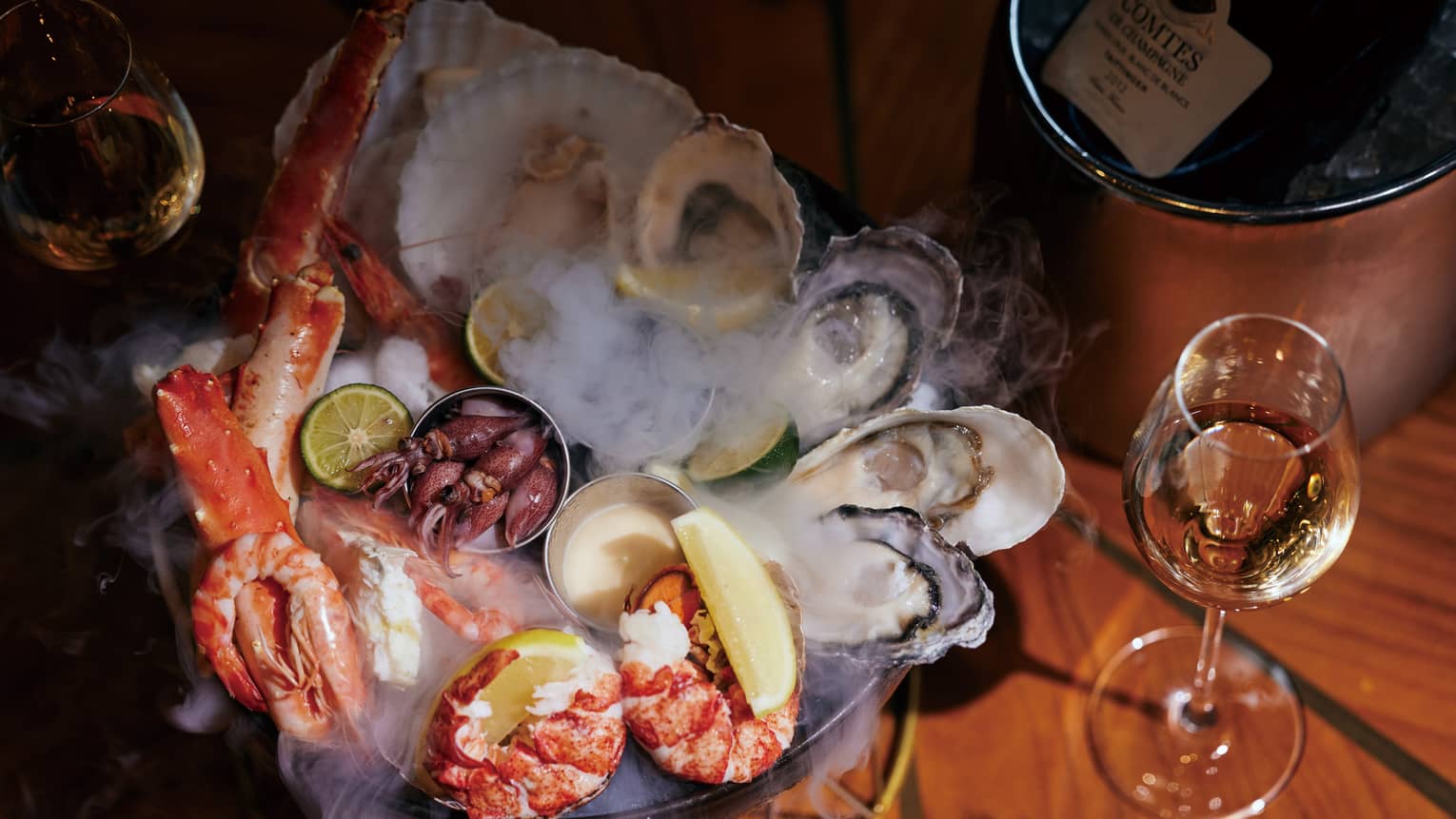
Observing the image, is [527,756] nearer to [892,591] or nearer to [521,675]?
[521,675]

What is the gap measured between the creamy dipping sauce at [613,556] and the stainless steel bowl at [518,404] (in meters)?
0.03

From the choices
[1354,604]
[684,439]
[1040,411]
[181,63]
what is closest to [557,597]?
[684,439]

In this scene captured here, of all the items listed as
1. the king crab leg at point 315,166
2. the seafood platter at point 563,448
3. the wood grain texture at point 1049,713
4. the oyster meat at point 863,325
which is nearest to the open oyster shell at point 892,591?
the seafood platter at point 563,448

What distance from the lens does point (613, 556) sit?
2.78 ft

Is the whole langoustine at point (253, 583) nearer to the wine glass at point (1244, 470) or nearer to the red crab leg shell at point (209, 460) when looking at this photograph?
the red crab leg shell at point (209, 460)

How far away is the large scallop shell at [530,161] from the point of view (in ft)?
3.13

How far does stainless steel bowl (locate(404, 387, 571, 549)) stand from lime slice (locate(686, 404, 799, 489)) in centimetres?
9

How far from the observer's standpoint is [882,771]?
961mm

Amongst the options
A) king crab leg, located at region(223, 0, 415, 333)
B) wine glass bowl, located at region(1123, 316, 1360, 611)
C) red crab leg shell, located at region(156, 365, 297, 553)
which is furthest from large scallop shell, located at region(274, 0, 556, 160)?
wine glass bowl, located at region(1123, 316, 1360, 611)

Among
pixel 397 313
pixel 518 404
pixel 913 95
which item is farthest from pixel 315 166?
pixel 913 95

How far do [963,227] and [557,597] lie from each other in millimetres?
432

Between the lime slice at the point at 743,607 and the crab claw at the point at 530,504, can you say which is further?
the crab claw at the point at 530,504

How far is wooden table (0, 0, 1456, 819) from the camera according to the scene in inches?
37.3

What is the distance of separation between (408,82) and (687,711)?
60 centimetres
